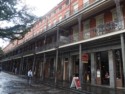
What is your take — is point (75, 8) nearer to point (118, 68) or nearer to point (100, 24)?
point (100, 24)

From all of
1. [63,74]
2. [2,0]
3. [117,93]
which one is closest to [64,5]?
[63,74]

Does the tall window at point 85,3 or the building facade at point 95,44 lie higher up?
the tall window at point 85,3

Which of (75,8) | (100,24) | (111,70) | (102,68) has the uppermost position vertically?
(75,8)

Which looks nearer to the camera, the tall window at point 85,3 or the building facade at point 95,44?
the building facade at point 95,44

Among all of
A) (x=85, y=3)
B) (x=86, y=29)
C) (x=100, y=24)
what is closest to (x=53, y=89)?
(x=100, y=24)

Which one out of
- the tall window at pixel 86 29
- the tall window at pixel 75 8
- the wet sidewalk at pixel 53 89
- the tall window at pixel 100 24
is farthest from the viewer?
the tall window at pixel 75 8

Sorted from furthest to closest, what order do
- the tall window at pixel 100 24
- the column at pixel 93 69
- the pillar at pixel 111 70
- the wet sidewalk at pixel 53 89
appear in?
the column at pixel 93 69 < the tall window at pixel 100 24 < the pillar at pixel 111 70 < the wet sidewalk at pixel 53 89

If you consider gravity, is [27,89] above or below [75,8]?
below

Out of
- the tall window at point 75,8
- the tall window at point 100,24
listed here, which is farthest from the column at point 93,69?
the tall window at point 75,8

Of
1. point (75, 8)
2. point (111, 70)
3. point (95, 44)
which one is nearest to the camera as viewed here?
point (111, 70)

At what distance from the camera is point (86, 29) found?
1839 centimetres

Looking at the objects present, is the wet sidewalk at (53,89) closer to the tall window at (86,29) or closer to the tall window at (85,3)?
the tall window at (86,29)

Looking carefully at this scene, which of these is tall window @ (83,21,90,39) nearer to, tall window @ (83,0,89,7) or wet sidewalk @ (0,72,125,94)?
tall window @ (83,0,89,7)

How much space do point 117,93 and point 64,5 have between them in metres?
18.4
